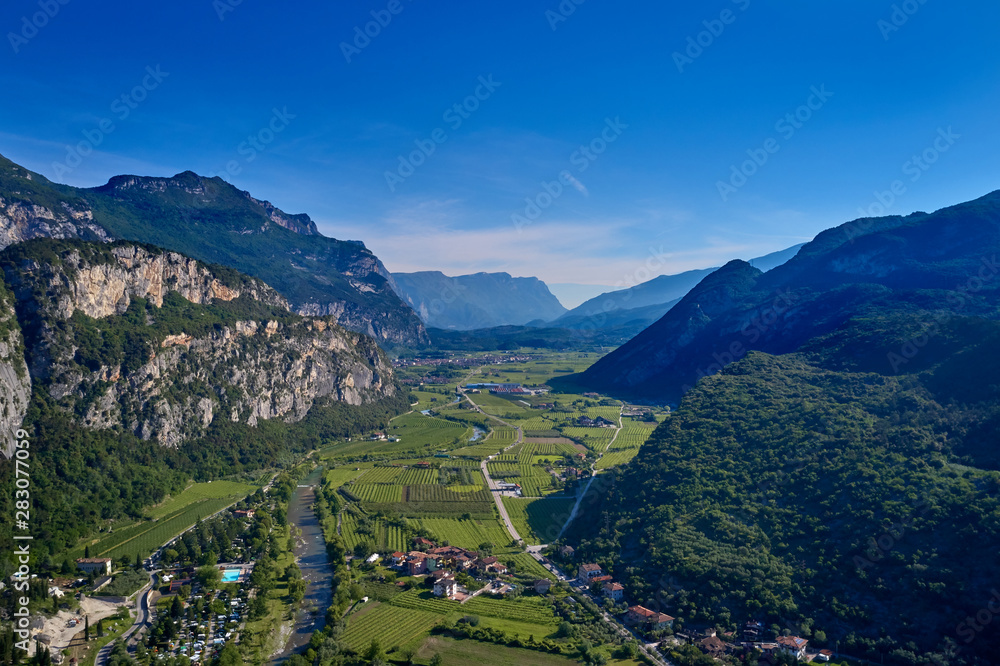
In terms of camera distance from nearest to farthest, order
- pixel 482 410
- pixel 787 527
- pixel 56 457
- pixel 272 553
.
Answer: pixel 787 527
pixel 272 553
pixel 56 457
pixel 482 410

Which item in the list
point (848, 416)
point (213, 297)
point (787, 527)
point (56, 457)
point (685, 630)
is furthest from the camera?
point (213, 297)

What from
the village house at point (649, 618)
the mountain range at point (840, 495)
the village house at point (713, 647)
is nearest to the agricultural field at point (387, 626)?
the village house at point (649, 618)

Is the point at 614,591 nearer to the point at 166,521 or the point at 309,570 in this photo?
the point at 309,570

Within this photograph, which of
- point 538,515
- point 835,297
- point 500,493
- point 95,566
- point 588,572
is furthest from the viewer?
point 835,297

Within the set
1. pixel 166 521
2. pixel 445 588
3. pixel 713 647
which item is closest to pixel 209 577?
pixel 445 588

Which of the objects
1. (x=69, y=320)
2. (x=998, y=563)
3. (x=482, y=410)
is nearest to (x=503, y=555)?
(x=998, y=563)

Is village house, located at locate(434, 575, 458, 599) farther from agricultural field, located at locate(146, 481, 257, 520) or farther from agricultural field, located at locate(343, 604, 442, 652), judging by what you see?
agricultural field, located at locate(146, 481, 257, 520)

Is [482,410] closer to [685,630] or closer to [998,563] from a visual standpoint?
[685,630]
